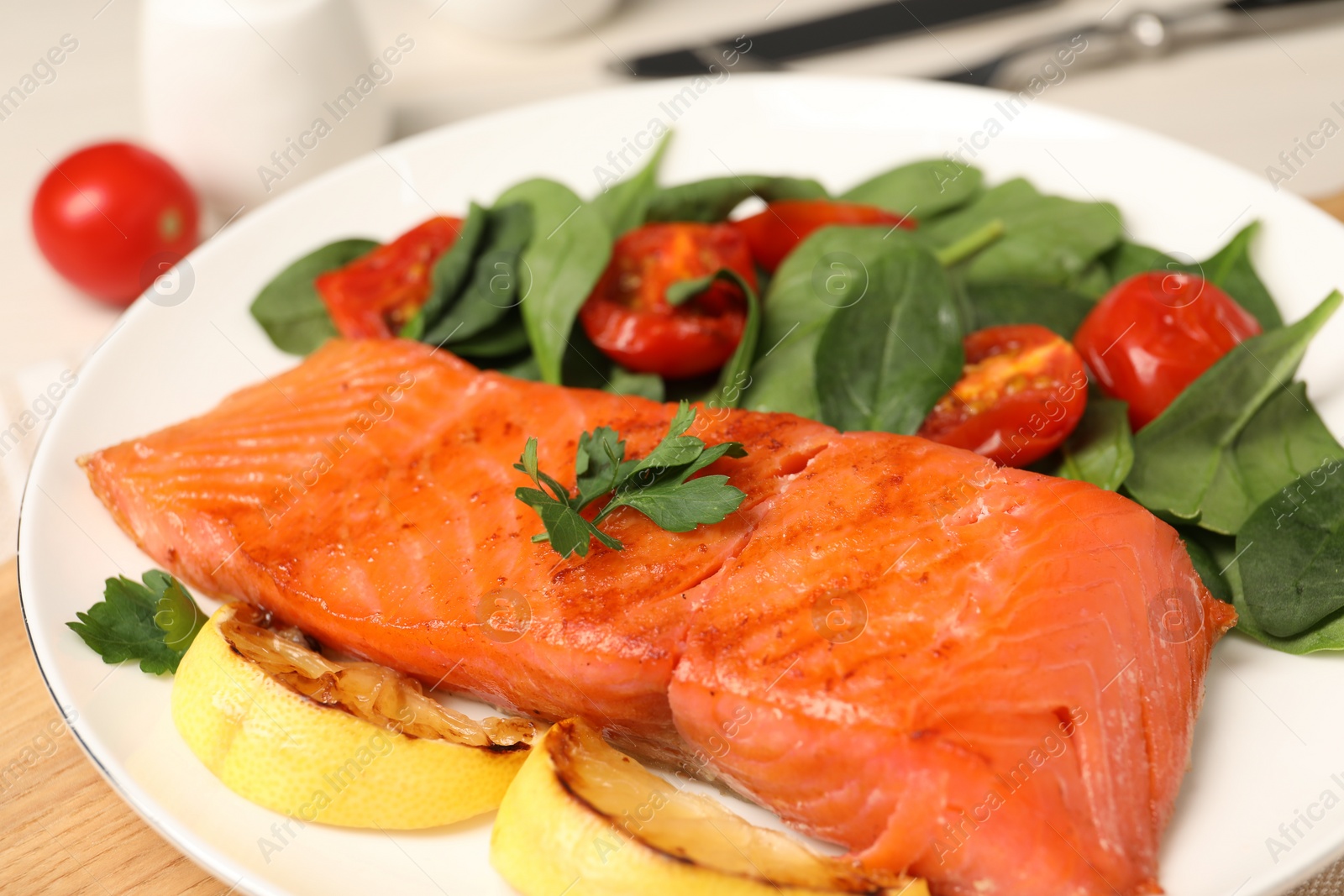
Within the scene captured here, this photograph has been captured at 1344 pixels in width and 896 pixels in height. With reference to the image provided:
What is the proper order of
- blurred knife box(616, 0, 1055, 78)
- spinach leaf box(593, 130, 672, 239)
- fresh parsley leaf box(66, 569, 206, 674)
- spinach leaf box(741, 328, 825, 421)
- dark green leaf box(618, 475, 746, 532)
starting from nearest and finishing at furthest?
dark green leaf box(618, 475, 746, 532), fresh parsley leaf box(66, 569, 206, 674), spinach leaf box(741, 328, 825, 421), spinach leaf box(593, 130, 672, 239), blurred knife box(616, 0, 1055, 78)

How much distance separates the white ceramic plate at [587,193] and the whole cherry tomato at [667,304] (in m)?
0.67

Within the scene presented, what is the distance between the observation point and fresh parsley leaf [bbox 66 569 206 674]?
8.45 ft

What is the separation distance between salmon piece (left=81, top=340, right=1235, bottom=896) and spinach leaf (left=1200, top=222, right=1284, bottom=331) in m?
1.21

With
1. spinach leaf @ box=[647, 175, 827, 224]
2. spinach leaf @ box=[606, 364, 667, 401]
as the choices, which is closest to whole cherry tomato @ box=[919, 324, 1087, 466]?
spinach leaf @ box=[606, 364, 667, 401]

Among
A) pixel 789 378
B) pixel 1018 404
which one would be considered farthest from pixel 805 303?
pixel 1018 404

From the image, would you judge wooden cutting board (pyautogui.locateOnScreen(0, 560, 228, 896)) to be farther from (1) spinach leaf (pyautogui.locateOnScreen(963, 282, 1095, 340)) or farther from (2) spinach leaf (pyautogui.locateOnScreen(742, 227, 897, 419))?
(1) spinach leaf (pyautogui.locateOnScreen(963, 282, 1095, 340))

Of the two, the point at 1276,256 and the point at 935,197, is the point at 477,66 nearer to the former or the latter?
the point at 935,197

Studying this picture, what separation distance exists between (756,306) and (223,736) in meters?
1.84

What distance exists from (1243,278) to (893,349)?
1.13 m

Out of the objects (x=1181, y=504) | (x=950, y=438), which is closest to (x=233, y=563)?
(x=950, y=438)

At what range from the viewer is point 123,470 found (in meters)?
2.86

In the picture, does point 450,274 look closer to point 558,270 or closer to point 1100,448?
point 558,270

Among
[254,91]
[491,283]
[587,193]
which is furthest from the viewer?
[254,91]

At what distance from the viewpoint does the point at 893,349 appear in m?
3.05
